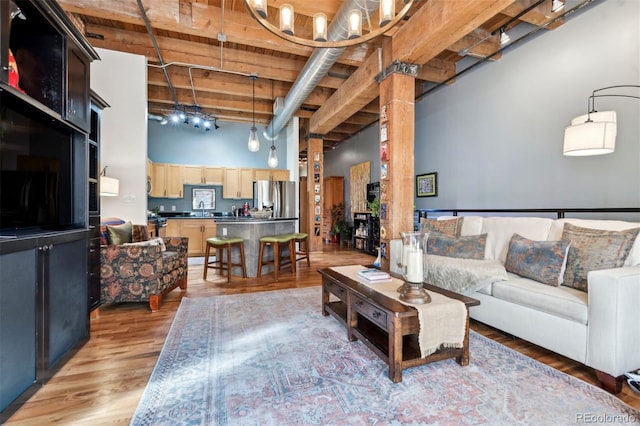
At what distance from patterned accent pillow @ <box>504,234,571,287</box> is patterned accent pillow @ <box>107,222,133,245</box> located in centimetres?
393

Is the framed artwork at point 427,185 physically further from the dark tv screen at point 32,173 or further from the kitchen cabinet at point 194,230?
the dark tv screen at point 32,173

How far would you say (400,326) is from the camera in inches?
66.2

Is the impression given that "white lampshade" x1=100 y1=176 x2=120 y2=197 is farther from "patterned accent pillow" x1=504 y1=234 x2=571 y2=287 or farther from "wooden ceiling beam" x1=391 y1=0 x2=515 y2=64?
"patterned accent pillow" x1=504 y1=234 x2=571 y2=287

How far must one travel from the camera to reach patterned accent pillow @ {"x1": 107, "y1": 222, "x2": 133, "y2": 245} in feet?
9.98

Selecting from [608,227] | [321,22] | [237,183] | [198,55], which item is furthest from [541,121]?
[237,183]

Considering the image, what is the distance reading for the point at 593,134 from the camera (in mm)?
2604

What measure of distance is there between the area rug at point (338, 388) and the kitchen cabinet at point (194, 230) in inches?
164

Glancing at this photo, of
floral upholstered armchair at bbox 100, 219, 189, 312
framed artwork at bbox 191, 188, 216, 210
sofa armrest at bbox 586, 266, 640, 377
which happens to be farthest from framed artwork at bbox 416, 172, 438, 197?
framed artwork at bbox 191, 188, 216, 210

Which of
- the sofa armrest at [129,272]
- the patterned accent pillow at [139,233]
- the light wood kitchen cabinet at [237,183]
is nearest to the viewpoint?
the sofa armrest at [129,272]

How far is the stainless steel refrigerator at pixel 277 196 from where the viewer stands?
6766 millimetres

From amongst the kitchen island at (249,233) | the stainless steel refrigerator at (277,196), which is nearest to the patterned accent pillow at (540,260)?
the kitchen island at (249,233)

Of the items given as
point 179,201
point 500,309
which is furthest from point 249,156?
point 500,309

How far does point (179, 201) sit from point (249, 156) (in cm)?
204

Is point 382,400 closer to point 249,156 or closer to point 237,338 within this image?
point 237,338
